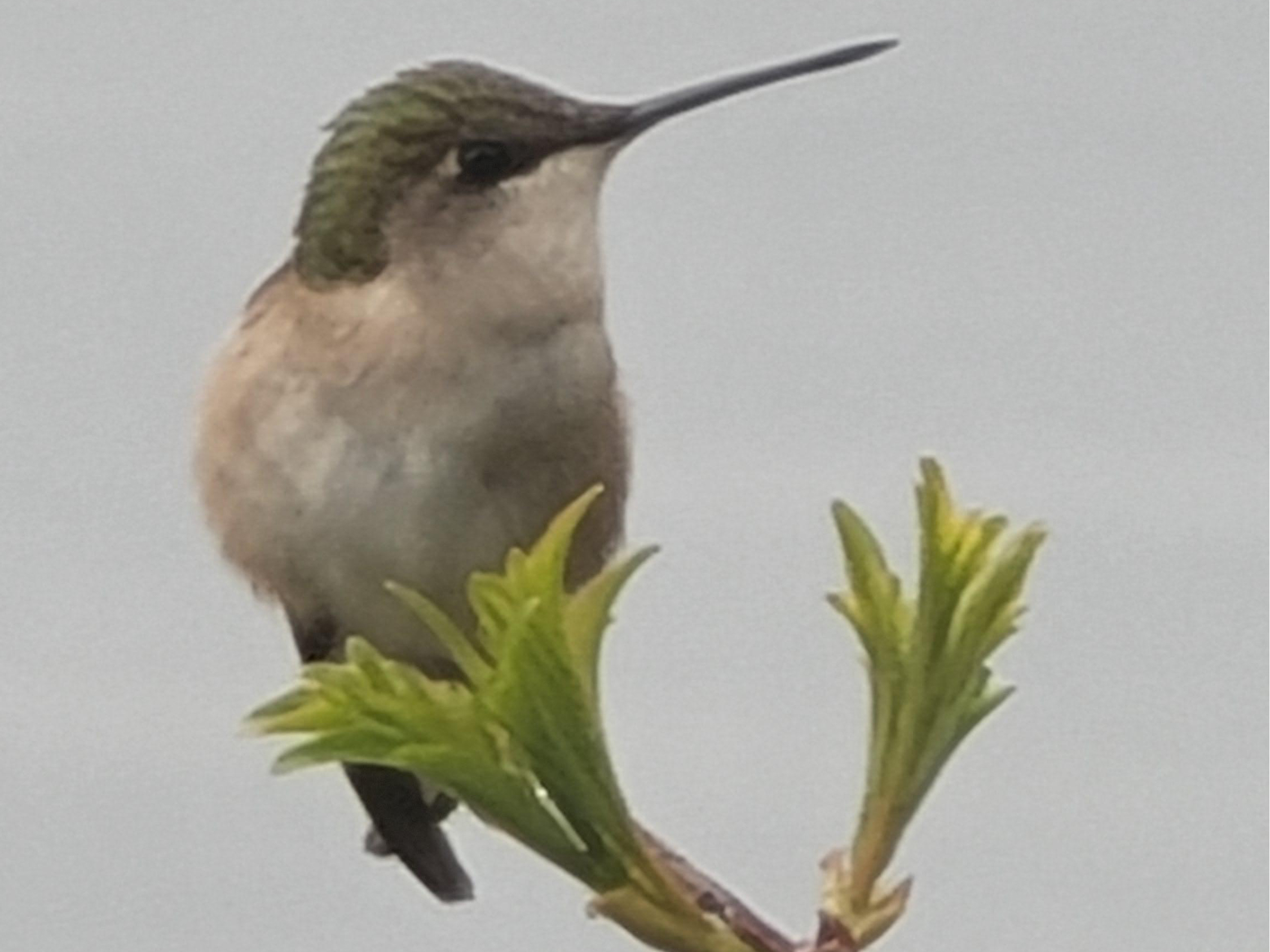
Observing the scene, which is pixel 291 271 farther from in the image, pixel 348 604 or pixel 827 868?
pixel 827 868

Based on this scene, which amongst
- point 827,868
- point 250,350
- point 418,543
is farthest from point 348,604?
point 827,868

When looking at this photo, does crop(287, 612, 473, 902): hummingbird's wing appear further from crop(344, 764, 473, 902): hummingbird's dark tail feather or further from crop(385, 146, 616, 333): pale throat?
crop(385, 146, 616, 333): pale throat

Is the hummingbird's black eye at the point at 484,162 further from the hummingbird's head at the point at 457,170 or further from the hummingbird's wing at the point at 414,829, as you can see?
the hummingbird's wing at the point at 414,829

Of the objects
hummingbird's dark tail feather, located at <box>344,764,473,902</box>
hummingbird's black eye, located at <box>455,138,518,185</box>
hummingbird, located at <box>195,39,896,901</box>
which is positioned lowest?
hummingbird's dark tail feather, located at <box>344,764,473,902</box>

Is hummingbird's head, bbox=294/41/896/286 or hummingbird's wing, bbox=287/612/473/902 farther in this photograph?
hummingbird's head, bbox=294/41/896/286

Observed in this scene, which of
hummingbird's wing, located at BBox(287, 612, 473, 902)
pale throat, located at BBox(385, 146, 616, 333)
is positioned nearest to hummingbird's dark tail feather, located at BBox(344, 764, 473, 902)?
hummingbird's wing, located at BBox(287, 612, 473, 902)

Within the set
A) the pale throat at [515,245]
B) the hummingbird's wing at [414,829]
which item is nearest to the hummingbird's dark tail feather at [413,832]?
the hummingbird's wing at [414,829]
